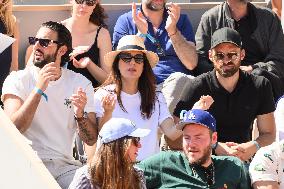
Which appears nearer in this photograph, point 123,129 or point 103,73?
point 123,129

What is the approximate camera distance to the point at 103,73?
6594 millimetres

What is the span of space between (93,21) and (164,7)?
0.66 meters

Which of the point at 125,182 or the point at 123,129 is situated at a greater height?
the point at 123,129

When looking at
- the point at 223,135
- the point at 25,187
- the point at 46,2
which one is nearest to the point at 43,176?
the point at 25,187

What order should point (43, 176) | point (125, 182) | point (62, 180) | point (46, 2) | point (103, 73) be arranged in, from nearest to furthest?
point (43, 176) → point (125, 182) → point (62, 180) → point (103, 73) → point (46, 2)

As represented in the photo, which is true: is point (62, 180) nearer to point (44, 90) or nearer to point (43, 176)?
point (44, 90)

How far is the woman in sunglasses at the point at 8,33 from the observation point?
21.6ft

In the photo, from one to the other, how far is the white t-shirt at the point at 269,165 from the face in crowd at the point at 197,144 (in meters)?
0.32

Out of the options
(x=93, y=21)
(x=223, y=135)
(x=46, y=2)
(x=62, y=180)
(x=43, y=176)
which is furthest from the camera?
(x=46, y=2)

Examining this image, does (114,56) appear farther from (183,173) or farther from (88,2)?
(183,173)

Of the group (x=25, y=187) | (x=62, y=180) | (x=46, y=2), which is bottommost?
(x=62, y=180)

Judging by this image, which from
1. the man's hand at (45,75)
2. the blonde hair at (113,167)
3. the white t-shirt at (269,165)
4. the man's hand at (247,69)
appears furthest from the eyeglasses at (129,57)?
the blonde hair at (113,167)

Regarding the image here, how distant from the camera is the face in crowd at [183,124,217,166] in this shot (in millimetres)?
5070

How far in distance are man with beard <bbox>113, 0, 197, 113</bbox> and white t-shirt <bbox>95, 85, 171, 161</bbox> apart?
20.2 inches
